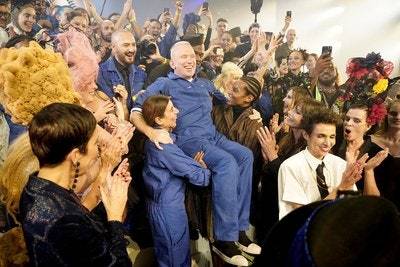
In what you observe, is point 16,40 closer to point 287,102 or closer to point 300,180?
point 287,102

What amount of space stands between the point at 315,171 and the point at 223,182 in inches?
30.2

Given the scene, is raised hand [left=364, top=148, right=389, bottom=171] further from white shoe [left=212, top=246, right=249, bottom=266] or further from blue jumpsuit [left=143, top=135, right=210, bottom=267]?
blue jumpsuit [left=143, top=135, right=210, bottom=267]

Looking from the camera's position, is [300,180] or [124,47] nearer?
[124,47]

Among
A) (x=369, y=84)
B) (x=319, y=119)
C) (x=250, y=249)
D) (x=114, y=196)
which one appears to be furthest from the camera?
(x=369, y=84)

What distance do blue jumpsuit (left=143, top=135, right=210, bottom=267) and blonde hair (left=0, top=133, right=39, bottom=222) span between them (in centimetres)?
78

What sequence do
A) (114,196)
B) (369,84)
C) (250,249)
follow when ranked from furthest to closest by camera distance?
(369,84) < (250,249) < (114,196)

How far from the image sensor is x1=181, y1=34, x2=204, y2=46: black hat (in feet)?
8.84

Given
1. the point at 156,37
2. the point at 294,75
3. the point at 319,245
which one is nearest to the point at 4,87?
the point at 156,37

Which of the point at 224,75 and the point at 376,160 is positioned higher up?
the point at 224,75

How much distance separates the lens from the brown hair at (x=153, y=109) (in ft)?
8.30

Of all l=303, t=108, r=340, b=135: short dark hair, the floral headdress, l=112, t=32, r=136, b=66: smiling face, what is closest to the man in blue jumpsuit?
l=112, t=32, r=136, b=66: smiling face

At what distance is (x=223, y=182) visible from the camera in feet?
8.94

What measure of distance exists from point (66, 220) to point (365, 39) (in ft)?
9.94

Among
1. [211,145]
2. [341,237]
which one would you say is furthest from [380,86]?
[341,237]
